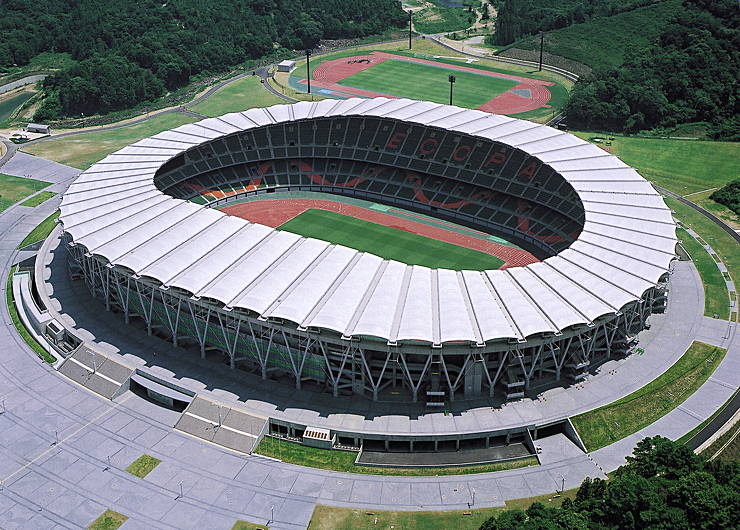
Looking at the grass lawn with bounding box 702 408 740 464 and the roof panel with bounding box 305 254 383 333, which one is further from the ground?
the roof panel with bounding box 305 254 383 333

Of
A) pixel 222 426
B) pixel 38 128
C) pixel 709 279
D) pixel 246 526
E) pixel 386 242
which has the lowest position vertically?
pixel 246 526

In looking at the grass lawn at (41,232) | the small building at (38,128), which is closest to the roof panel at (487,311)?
the grass lawn at (41,232)

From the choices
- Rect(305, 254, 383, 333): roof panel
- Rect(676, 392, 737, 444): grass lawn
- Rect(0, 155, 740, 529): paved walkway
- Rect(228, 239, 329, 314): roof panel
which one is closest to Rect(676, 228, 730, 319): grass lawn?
Rect(0, 155, 740, 529): paved walkway

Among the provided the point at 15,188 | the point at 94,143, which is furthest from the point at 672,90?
the point at 15,188

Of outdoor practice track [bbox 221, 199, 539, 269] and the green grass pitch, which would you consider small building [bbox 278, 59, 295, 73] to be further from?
outdoor practice track [bbox 221, 199, 539, 269]

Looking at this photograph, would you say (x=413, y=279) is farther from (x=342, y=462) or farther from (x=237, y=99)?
(x=237, y=99)

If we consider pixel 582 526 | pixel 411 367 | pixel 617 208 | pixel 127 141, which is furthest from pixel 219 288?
pixel 127 141
